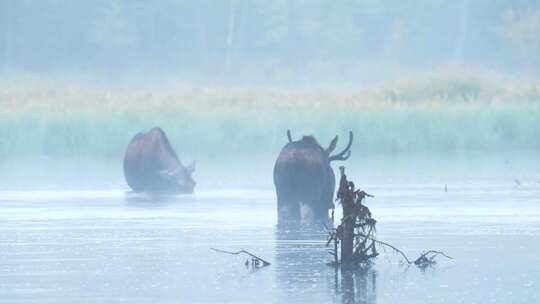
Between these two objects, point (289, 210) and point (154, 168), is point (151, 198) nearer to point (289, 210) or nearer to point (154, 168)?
point (154, 168)

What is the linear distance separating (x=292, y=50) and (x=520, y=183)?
136 feet

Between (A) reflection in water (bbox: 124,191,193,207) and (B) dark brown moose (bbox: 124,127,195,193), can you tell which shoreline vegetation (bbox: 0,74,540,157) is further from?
(A) reflection in water (bbox: 124,191,193,207)

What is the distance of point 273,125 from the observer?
45.8m

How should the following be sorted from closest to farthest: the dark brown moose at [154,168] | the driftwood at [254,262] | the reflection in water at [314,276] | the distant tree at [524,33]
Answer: the reflection in water at [314,276]
the driftwood at [254,262]
the dark brown moose at [154,168]
the distant tree at [524,33]

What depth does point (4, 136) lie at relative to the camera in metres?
44.8

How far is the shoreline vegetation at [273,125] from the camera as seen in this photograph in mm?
43125

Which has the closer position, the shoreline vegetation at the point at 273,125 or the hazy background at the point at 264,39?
the shoreline vegetation at the point at 273,125

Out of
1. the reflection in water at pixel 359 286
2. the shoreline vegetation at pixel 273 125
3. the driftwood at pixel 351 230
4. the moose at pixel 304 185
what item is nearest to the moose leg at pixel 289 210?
the moose at pixel 304 185

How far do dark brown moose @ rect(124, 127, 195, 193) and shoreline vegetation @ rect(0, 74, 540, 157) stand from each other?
10.9 metres

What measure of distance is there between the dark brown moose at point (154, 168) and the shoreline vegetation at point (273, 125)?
10.9 m

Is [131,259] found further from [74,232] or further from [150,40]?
[150,40]

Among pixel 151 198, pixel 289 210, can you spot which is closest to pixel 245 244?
pixel 289 210

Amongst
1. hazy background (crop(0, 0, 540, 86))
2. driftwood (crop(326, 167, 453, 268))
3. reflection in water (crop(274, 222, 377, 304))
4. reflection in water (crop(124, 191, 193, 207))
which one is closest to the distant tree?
hazy background (crop(0, 0, 540, 86))

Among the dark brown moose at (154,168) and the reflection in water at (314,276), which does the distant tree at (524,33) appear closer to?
the dark brown moose at (154,168)
